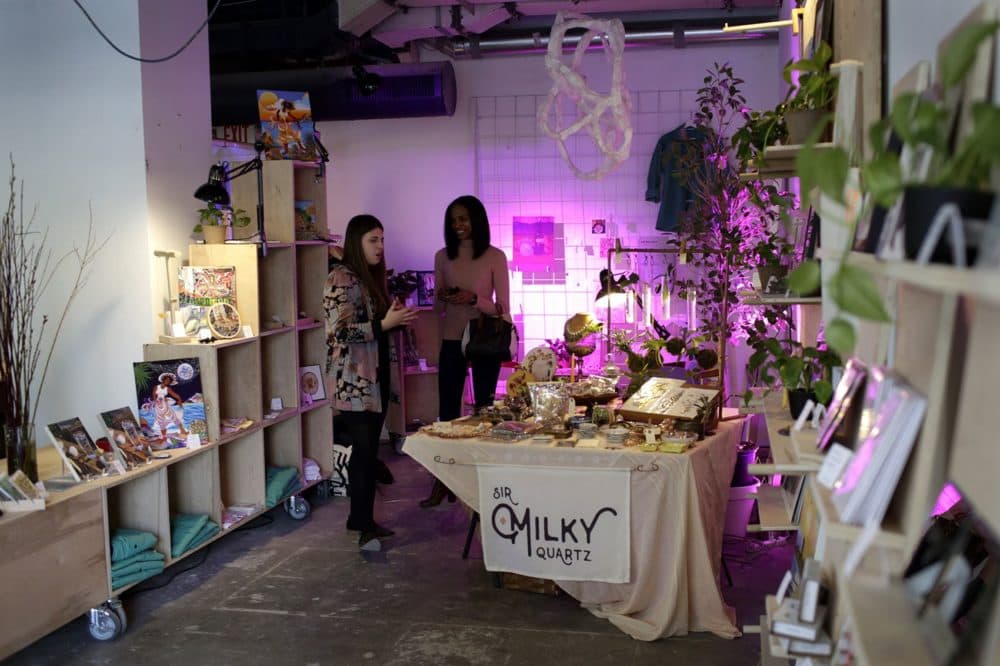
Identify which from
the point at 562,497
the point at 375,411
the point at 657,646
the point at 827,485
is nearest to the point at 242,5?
the point at 375,411

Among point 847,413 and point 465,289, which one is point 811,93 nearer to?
point 847,413

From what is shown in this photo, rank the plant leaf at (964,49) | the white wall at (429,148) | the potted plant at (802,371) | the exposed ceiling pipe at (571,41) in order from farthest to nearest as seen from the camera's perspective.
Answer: the white wall at (429,148) < the exposed ceiling pipe at (571,41) < the potted plant at (802,371) < the plant leaf at (964,49)

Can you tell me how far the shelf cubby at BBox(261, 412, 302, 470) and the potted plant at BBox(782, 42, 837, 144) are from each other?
3.66 metres

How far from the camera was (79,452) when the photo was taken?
4.01m

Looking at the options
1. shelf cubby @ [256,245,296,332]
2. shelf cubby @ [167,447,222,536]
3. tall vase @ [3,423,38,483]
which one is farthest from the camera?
shelf cubby @ [256,245,296,332]

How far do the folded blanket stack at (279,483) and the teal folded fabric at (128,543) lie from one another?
105 centimetres

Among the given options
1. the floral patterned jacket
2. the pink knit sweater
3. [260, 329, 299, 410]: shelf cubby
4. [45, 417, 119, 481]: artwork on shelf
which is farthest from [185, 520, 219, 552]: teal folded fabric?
the pink knit sweater

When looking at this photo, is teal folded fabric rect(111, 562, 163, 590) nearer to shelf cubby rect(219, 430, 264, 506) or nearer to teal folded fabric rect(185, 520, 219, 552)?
teal folded fabric rect(185, 520, 219, 552)

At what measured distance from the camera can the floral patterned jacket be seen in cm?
478

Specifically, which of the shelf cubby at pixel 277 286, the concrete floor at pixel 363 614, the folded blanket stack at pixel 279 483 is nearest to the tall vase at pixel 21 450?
the concrete floor at pixel 363 614

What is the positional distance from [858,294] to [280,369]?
453 centimetres

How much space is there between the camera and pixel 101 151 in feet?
15.4

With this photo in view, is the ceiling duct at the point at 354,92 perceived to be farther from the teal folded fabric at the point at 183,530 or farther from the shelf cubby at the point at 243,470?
the teal folded fabric at the point at 183,530

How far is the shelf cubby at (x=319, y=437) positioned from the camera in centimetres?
594
